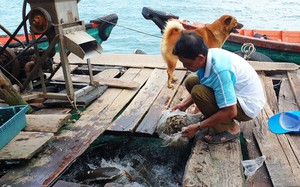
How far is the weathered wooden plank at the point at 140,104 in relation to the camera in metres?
3.51

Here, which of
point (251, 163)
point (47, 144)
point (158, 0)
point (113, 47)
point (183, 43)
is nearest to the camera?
point (183, 43)

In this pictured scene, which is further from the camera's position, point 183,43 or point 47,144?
point 47,144

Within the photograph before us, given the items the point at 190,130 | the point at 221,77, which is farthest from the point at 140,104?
Answer: the point at 221,77

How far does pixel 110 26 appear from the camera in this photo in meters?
8.52

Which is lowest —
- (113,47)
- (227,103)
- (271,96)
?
(113,47)

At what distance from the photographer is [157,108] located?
400 centimetres

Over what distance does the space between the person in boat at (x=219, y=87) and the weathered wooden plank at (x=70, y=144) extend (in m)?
1.16

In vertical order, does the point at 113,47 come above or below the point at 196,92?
below

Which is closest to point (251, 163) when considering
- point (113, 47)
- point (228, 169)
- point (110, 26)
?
point (228, 169)

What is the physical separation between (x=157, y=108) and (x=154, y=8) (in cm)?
2132

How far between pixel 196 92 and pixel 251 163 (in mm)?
853

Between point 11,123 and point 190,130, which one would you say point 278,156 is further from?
point 11,123

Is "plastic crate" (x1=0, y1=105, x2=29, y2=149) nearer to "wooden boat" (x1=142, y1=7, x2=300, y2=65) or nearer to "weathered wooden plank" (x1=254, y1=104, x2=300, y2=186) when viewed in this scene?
"weathered wooden plank" (x1=254, y1=104, x2=300, y2=186)

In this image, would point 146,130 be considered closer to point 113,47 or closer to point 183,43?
point 183,43
